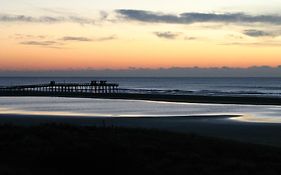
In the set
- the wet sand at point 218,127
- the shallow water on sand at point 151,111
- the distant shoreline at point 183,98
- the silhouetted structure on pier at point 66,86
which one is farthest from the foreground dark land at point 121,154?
the silhouetted structure on pier at point 66,86

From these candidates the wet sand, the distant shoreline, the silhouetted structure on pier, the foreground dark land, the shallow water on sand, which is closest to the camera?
the foreground dark land

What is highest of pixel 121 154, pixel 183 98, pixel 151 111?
pixel 121 154

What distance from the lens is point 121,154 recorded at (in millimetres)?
13211

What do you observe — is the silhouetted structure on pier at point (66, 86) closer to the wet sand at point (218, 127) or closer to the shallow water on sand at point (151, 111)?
the shallow water on sand at point (151, 111)

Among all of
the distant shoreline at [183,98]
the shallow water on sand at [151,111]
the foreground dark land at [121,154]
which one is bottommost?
the distant shoreline at [183,98]

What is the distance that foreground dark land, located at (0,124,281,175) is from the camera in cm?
1237

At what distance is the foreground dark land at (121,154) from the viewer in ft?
40.6

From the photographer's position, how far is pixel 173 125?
28.6 metres

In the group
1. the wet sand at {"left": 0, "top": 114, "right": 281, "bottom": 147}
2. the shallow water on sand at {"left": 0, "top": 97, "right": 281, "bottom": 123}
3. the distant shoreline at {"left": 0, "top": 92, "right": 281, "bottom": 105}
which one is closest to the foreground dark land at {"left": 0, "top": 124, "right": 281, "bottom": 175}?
the wet sand at {"left": 0, "top": 114, "right": 281, "bottom": 147}

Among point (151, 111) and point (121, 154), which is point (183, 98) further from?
point (121, 154)

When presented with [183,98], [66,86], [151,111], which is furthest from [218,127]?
[66,86]

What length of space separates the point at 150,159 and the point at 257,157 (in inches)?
143

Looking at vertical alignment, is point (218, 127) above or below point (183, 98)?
above

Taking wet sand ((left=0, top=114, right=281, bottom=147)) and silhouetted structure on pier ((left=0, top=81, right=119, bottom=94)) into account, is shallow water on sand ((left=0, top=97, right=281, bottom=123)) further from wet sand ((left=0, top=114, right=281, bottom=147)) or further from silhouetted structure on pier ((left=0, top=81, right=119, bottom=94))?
silhouetted structure on pier ((left=0, top=81, right=119, bottom=94))
